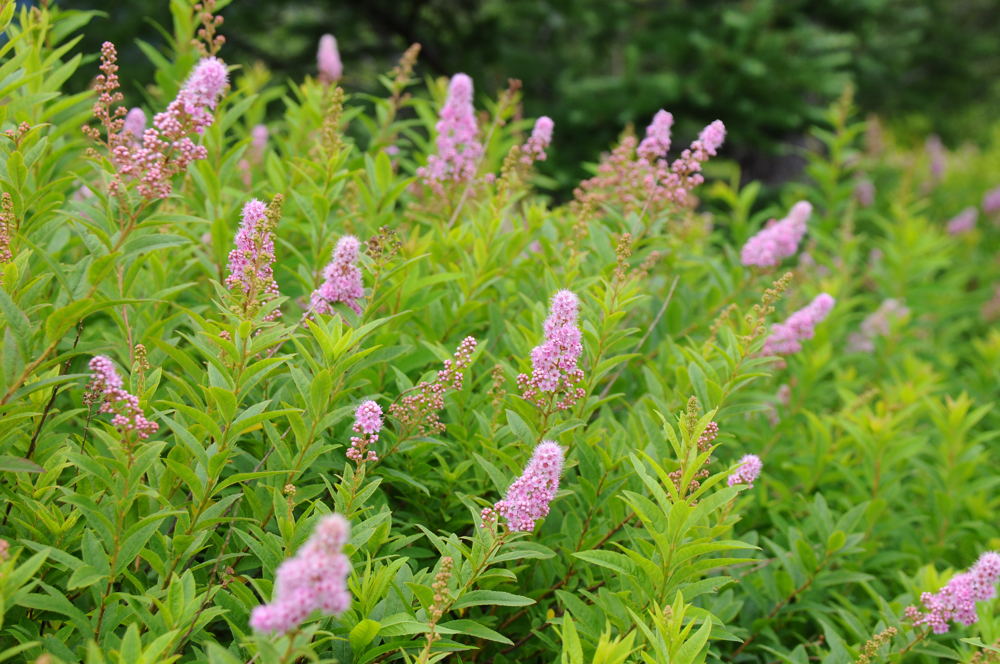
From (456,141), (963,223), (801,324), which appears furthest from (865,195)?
(456,141)

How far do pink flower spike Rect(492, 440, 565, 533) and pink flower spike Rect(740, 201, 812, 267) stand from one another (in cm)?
216

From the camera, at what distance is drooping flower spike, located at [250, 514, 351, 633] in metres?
1.20

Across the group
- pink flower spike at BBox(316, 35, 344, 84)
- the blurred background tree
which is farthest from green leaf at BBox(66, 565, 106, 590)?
the blurred background tree

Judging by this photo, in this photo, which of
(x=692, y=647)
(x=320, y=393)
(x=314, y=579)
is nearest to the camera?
(x=314, y=579)

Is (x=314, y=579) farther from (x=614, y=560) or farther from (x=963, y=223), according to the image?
(x=963, y=223)

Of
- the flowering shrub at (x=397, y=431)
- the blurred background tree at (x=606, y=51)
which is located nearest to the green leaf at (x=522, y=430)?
the flowering shrub at (x=397, y=431)

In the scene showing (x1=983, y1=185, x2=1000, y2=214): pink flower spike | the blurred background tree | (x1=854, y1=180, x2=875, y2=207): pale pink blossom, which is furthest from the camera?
Result: (x1=983, y1=185, x2=1000, y2=214): pink flower spike

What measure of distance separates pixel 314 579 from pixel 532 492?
71cm

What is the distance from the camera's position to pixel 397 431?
7.55 ft

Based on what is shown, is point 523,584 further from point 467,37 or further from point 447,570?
point 467,37

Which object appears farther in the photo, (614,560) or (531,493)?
(614,560)

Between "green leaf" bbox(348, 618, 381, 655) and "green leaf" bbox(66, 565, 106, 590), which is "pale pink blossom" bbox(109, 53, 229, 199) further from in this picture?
"green leaf" bbox(348, 618, 381, 655)

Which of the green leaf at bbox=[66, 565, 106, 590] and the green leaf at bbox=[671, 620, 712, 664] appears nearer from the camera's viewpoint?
the green leaf at bbox=[66, 565, 106, 590]

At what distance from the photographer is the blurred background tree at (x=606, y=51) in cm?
806
